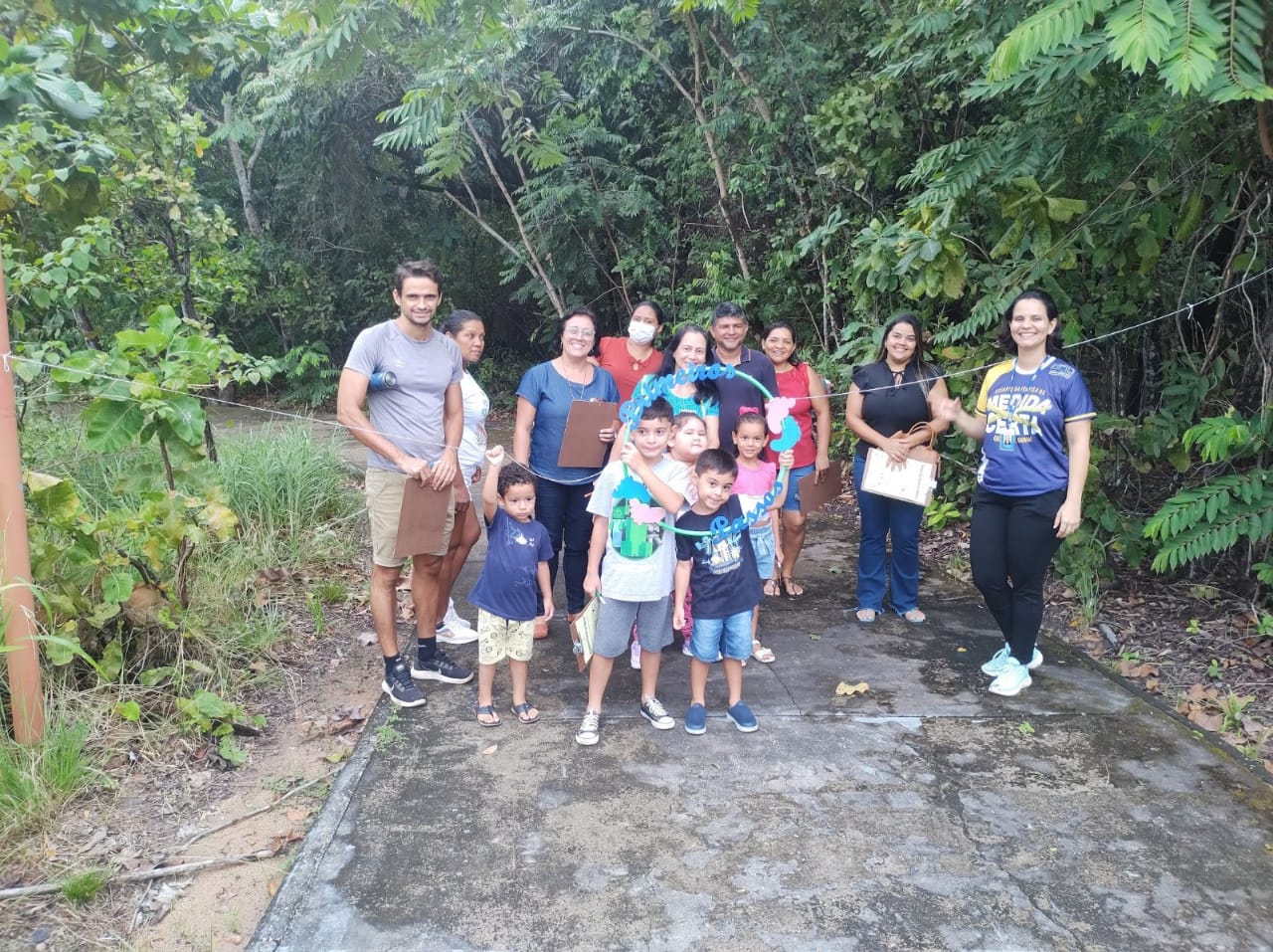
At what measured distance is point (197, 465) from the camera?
4211 millimetres

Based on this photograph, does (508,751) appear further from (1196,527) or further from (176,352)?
(1196,527)

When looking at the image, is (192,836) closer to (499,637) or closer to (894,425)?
(499,637)

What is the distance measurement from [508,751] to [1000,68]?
10.4ft

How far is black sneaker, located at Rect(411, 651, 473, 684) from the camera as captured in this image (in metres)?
4.39

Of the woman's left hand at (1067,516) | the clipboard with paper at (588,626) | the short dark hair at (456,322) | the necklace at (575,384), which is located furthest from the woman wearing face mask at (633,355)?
A: the woman's left hand at (1067,516)

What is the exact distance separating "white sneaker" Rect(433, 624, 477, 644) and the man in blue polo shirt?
1.73 meters

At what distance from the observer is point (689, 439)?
152 inches

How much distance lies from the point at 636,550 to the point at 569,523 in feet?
3.81

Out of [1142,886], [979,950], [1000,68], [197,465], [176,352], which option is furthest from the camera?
[197,465]

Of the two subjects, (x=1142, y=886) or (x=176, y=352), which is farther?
(x=176, y=352)

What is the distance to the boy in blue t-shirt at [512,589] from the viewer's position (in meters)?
3.85

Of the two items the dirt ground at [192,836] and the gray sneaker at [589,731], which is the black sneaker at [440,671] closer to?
the dirt ground at [192,836]

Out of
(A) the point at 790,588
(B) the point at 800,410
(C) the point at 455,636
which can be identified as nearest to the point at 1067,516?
(B) the point at 800,410

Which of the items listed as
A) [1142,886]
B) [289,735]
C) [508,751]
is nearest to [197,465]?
[289,735]
